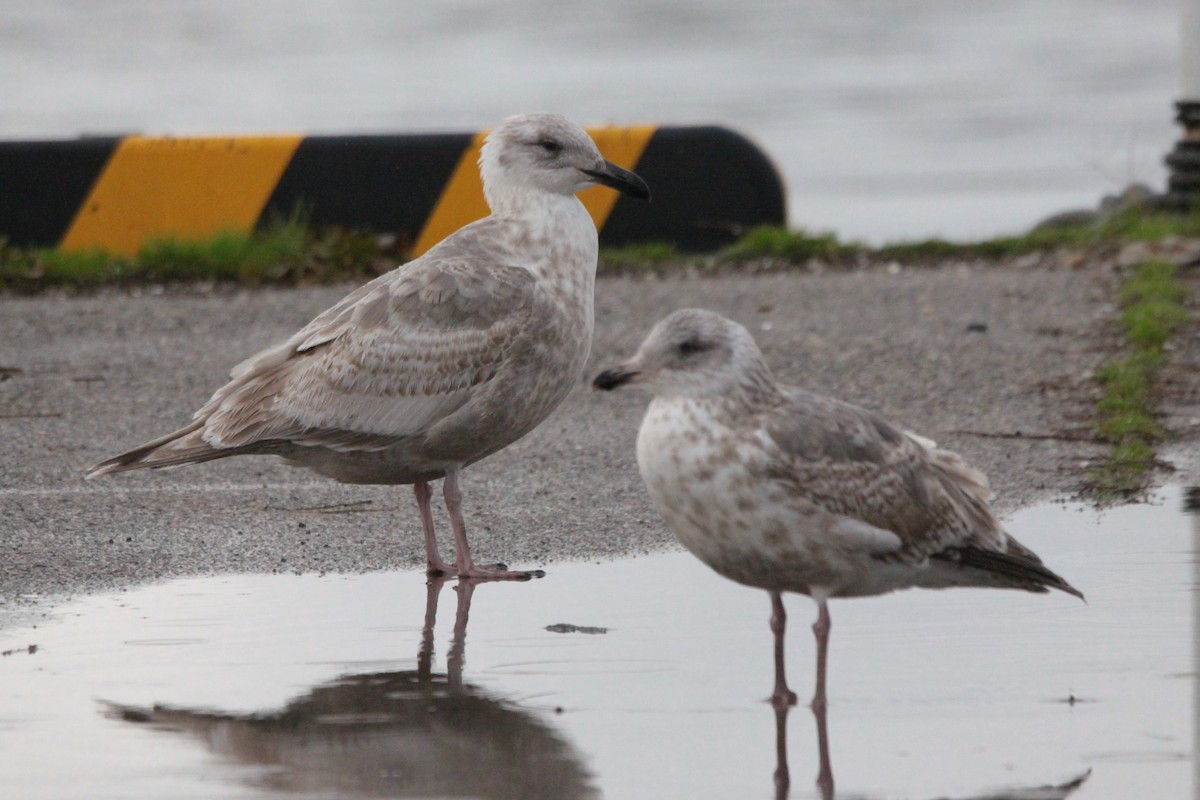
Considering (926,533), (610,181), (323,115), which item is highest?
(323,115)

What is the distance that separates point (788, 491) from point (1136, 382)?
3.73 meters

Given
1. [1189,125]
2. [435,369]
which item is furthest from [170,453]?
[1189,125]

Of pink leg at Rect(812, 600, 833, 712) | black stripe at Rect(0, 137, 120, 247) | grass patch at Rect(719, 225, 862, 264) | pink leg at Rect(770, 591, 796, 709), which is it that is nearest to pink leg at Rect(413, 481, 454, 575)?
pink leg at Rect(770, 591, 796, 709)

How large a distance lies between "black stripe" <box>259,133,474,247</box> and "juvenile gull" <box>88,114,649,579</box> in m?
5.29

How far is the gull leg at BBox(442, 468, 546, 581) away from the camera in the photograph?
19.2 feet

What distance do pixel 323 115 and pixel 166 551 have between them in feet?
52.3

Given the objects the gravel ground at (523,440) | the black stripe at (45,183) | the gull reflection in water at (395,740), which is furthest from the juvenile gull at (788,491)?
the black stripe at (45,183)

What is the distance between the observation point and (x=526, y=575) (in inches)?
232

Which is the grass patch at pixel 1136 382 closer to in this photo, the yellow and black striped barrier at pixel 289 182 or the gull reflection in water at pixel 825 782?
the gull reflection in water at pixel 825 782

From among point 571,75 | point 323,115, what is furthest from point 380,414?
point 571,75

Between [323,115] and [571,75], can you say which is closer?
[323,115]

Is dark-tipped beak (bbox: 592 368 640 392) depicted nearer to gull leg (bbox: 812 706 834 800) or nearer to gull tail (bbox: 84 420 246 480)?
gull leg (bbox: 812 706 834 800)

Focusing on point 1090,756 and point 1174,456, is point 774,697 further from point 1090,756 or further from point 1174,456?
point 1174,456

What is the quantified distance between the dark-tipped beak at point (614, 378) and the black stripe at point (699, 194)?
22.8 ft
